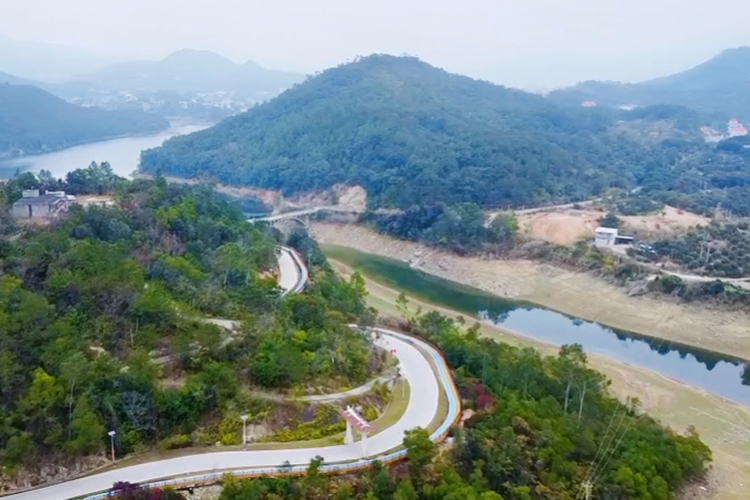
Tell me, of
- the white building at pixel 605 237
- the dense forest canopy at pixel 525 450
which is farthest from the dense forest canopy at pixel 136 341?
the white building at pixel 605 237

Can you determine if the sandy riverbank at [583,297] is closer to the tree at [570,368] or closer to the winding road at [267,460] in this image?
the tree at [570,368]

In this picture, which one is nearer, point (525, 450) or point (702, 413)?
point (525, 450)

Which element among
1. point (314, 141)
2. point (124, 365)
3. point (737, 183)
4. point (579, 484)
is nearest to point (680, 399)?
point (579, 484)

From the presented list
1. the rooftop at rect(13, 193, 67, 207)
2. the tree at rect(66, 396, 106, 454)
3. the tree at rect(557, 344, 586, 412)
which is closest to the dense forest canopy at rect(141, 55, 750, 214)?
the rooftop at rect(13, 193, 67, 207)

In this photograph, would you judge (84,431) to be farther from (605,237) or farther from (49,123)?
(49,123)

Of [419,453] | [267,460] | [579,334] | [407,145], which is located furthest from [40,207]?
[407,145]
